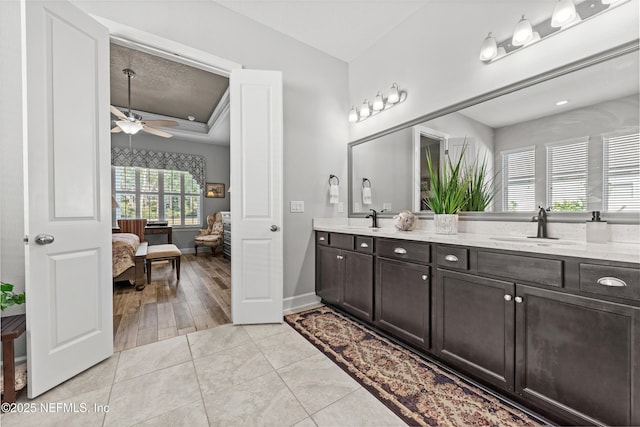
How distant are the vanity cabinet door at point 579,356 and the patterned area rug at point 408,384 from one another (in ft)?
0.72

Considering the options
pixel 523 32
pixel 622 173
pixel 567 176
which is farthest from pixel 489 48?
pixel 622 173

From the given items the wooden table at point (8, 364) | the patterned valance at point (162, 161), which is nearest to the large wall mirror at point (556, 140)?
the wooden table at point (8, 364)

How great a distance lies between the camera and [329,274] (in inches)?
107

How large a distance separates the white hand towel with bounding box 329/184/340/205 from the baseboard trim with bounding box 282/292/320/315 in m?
1.07

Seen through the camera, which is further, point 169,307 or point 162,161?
point 162,161

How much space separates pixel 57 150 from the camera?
62.0 inches

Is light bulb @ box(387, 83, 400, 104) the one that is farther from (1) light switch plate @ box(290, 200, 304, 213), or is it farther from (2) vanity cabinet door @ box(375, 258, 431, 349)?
(2) vanity cabinet door @ box(375, 258, 431, 349)

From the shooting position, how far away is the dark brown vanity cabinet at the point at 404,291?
177 cm

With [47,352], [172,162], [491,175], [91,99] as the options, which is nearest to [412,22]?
[491,175]

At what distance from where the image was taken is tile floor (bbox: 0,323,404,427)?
1306 millimetres

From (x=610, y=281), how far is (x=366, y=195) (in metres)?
2.07

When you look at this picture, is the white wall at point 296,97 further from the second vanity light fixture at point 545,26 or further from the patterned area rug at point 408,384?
the second vanity light fixture at point 545,26

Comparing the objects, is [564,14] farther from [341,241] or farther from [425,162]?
[341,241]

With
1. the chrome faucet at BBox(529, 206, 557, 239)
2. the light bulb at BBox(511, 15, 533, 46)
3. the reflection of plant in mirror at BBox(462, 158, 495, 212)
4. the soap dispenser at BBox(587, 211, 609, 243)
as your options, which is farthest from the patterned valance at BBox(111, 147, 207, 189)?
the soap dispenser at BBox(587, 211, 609, 243)
